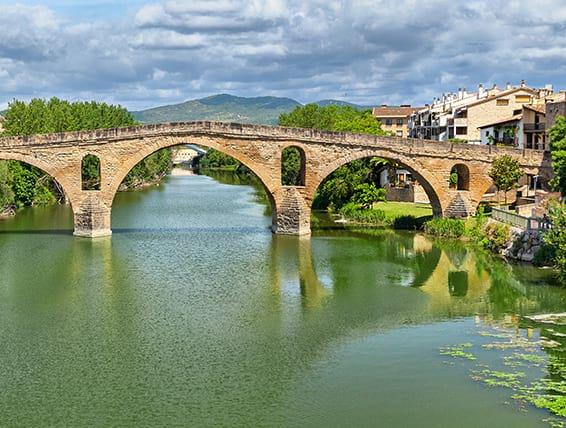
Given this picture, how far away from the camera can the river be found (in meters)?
17.9

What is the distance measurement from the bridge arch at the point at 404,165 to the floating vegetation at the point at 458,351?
23242 millimetres

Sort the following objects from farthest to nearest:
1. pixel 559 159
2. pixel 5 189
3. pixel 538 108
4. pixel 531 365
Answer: pixel 538 108 < pixel 5 189 < pixel 559 159 < pixel 531 365

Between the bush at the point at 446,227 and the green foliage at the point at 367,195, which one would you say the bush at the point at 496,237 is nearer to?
the bush at the point at 446,227

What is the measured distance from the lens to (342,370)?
20.4m

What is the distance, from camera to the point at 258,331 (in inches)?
939

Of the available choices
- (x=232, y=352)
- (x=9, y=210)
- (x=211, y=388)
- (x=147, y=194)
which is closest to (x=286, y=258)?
(x=232, y=352)

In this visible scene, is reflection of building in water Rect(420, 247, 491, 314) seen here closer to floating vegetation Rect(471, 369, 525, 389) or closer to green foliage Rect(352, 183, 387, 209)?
floating vegetation Rect(471, 369, 525, 389)

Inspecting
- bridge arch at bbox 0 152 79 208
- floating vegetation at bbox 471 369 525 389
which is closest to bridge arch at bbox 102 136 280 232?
bridge arch at bbox 0 152 79 208

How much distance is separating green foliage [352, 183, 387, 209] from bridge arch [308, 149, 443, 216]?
467cm

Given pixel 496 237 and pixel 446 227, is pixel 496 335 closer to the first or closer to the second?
pixel 496 237

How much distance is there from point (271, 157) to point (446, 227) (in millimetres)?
10684

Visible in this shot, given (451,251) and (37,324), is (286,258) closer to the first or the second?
(451,251)

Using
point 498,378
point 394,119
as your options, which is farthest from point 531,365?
point 394,119

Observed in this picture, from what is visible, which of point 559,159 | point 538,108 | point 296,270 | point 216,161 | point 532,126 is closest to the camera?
point 296,270
